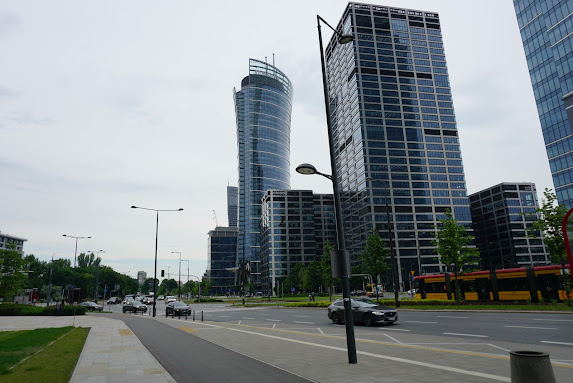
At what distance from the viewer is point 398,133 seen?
13175 cm

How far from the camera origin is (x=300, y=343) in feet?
44.8

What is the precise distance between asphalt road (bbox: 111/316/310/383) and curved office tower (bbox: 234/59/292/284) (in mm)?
168486

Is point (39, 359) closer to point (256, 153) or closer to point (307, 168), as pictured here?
point (307, 168)

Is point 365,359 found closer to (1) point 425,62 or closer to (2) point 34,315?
(2) point 34,315

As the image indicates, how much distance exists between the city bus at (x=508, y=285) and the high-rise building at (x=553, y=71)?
169 ft

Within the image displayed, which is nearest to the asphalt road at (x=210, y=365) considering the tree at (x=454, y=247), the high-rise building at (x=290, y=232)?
the tree at (x=454, y=247)

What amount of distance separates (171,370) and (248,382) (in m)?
2.95

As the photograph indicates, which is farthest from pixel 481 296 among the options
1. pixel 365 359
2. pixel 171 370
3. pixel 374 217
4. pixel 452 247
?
pixel 374 217

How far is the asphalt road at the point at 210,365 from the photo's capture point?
842 cm

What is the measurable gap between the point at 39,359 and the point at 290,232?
147 m

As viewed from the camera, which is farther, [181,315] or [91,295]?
[91,295]

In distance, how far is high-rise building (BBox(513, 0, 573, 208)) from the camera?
73.1 metres

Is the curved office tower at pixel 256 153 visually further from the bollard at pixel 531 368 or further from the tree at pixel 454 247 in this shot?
the bollard at pixel 531 368

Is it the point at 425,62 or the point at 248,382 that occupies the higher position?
the point at 425,62
